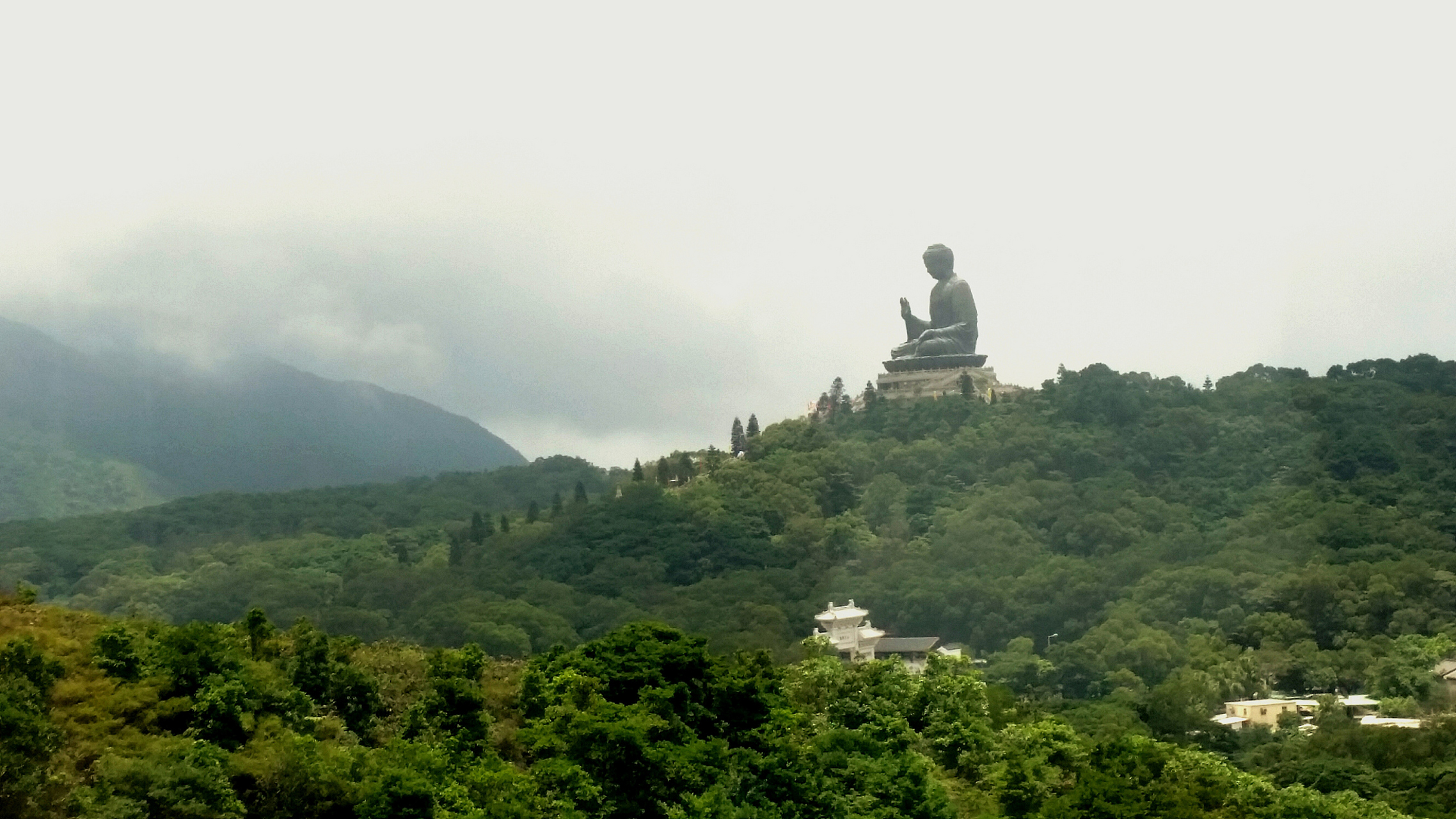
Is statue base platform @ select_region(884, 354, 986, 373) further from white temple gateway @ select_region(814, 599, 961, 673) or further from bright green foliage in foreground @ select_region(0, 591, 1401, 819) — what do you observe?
bright green foliage in foreground @ select_region(0, 591, 1401, 819)

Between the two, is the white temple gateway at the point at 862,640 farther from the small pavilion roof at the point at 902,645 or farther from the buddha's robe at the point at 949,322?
the buddha's robe at the point at 949,322

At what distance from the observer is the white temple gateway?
48.6 m

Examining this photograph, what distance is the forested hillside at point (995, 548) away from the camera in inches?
1783

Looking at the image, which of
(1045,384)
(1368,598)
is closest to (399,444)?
(1045,384)

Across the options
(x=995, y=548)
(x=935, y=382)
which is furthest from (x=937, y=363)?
(x=995, y=548)

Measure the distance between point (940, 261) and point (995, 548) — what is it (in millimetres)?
21583

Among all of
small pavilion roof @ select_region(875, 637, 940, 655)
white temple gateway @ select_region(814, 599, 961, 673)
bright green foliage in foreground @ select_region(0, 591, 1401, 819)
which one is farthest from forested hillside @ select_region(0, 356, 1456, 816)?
bright green foliage in foreground @ select_region(0, 591, 1401, 819)

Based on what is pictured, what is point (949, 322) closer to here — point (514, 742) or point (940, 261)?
point (940, 261)

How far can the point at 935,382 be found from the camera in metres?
76.4

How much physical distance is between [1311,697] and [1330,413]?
89.5 ft

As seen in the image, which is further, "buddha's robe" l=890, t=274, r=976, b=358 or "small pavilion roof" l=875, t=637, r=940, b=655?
"buddha's robe" l=890, t=274, r=976, b=358

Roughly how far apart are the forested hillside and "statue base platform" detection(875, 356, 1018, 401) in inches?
91.4

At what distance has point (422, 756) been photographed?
754 inches

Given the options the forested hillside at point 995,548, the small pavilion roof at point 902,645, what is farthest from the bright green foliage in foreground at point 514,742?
the small pavilion roof at point 902,645
